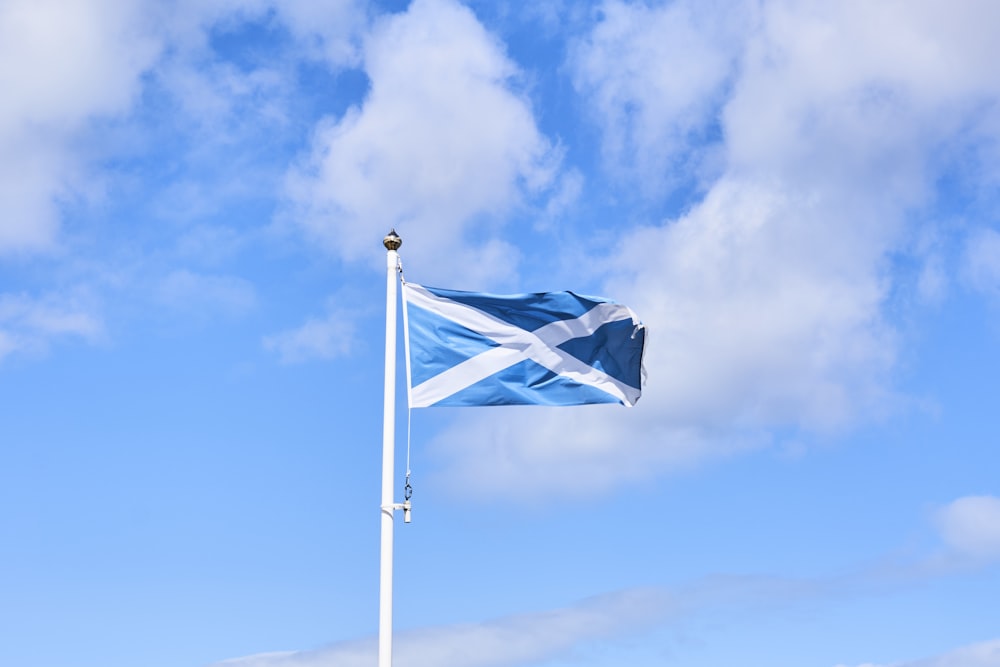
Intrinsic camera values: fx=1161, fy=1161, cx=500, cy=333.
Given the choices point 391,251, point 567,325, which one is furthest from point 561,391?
point 391,251

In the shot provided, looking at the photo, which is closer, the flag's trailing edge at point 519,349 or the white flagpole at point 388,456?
the white flagpole at point 388,456

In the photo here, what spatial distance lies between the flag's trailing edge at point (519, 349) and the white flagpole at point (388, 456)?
103cm

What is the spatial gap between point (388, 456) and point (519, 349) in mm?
5344

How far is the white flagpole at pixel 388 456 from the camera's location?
24500mm

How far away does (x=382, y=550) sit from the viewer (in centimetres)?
2491

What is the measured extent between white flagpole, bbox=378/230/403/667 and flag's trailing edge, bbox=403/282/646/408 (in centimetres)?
103

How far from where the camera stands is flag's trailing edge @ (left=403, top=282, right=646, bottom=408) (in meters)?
28.0

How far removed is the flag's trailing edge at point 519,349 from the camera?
28031 millimetres

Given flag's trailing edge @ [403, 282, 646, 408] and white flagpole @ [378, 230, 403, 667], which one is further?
flag's trailing edge @ [403, 282, 646, 408]

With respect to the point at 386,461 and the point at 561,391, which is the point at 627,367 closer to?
the point at 561,391

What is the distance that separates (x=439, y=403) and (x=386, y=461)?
8.54ft

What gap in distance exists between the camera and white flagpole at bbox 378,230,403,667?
2450 cm

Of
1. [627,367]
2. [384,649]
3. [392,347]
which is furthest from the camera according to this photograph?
[627,367]

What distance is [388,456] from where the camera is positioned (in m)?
25.6
